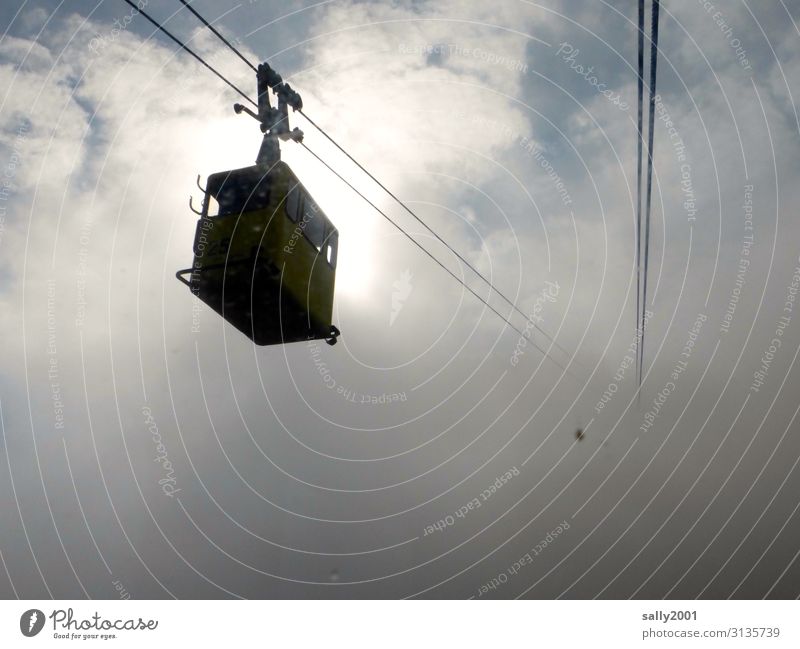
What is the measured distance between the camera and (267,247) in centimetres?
623

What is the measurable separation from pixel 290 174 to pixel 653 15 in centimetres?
438

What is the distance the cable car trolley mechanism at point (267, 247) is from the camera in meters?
6.23

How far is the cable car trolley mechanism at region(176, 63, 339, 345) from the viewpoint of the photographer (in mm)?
6230

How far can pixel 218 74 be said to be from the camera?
598 centimetres

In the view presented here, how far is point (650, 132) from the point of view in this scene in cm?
498

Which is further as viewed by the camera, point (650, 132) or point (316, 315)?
point (316, 315)
